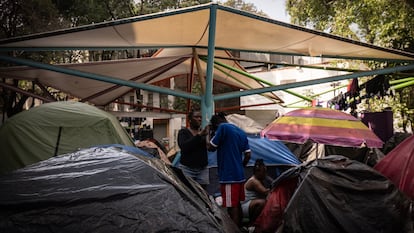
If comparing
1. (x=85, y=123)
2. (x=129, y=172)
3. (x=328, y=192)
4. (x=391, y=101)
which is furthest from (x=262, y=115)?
(x=129, y=172)

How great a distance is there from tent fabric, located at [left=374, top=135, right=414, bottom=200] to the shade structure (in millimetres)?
1004

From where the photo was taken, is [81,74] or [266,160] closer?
[81,74]

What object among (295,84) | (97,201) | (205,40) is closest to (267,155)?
(295,84)

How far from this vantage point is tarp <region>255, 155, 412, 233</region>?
10.4 ft

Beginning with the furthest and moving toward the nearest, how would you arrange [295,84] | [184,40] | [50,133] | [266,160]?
[266,160] < [50,133] < [184,40] < [295,84]

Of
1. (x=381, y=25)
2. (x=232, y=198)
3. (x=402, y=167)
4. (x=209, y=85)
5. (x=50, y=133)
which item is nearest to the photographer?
(x=402, y=167)

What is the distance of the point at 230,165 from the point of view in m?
4.30

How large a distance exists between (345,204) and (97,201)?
2486 millimetres

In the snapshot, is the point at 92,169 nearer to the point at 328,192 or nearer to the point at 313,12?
the point at 328,192

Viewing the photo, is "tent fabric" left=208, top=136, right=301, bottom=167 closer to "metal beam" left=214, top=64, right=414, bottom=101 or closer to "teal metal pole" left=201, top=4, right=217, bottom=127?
"metal beam" left=214, top=64, right=414, bottom=101

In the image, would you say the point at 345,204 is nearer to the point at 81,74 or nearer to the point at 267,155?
the point at 267,155

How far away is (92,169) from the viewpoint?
207cm

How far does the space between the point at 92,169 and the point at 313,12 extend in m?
14.0

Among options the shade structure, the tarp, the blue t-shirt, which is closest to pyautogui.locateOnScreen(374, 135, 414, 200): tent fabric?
the tarp
